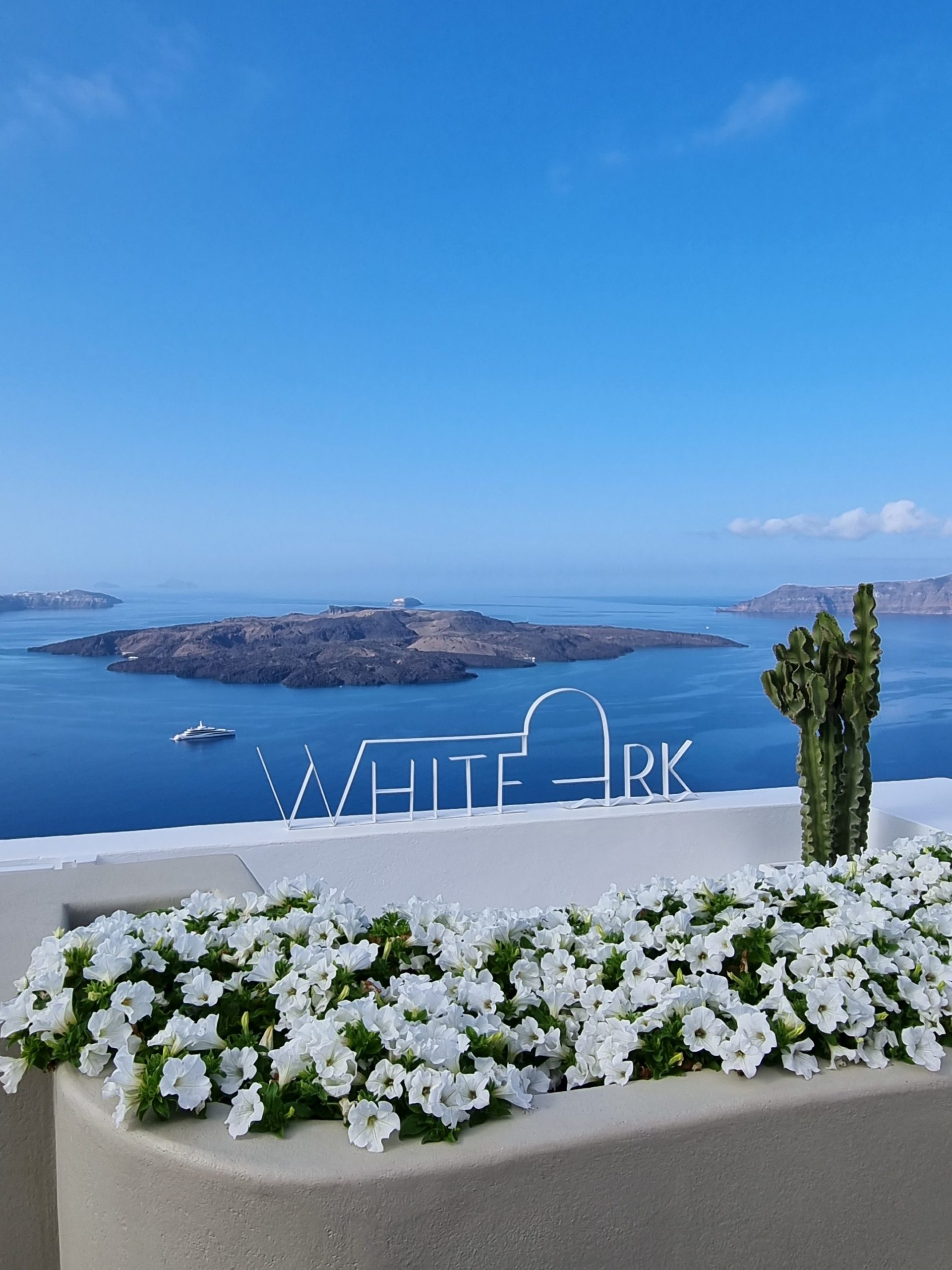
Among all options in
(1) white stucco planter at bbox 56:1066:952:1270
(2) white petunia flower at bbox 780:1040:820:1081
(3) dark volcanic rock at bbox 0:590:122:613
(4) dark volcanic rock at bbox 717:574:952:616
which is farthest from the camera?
(3) dark volcanic rock at bbox 0:590:122:613

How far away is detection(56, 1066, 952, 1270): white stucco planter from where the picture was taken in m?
1.05

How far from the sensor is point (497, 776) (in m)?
4.95

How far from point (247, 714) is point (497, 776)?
6676 mm

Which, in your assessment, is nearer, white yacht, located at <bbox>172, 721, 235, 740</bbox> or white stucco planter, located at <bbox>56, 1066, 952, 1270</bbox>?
white stucco planter, located at <bbox>56, 1066, 952, 1270</bbox>

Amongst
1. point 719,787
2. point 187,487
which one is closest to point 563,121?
point 187,487

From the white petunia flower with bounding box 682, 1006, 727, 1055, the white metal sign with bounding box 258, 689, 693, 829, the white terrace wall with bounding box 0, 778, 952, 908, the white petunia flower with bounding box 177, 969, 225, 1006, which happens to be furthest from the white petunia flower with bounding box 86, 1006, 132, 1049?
the white metal sign with bounding box 258, 689, 693, 829

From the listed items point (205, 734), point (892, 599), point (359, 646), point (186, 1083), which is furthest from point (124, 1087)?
point (359, 646)

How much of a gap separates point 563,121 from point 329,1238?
426 inches

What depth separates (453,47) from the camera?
914cm

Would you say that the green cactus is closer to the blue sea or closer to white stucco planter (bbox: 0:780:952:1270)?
white stucco planter (bbox: 0:780:952:1270)

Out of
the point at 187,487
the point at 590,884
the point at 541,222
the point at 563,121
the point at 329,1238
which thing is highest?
the point at 563,121

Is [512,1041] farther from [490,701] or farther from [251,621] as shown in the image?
[251,621]

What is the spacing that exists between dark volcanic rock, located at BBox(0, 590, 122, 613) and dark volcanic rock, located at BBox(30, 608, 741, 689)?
17.7 inches

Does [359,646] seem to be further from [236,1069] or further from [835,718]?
[236,1069]
